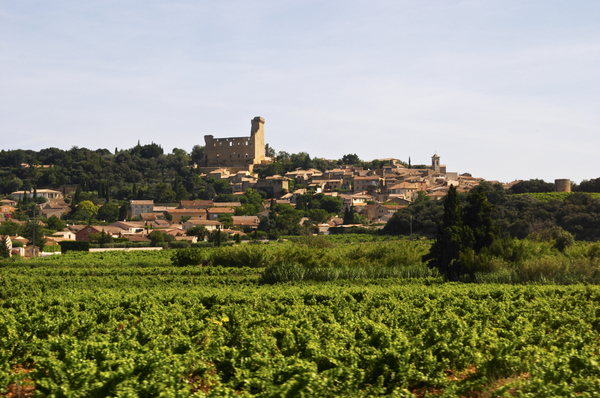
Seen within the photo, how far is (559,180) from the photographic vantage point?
3068 inches

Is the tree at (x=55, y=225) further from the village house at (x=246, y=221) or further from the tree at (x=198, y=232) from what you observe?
the village house at (x=246, y=221)

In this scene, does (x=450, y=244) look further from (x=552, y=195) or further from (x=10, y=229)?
(x=10, y=229)

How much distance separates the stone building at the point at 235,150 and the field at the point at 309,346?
113 meters

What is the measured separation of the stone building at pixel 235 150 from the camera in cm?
12950

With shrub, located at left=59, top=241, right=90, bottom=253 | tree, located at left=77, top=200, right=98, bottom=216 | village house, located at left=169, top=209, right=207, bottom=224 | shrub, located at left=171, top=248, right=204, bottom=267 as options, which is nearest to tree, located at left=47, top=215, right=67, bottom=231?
tree, located at left=77, top=200, right=98, bottom=216

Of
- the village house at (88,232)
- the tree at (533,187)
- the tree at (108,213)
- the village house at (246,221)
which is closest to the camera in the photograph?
the village house at (88,232)

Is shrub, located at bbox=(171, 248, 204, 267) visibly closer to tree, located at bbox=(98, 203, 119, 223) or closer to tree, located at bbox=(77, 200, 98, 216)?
tree, located at bbox=(98, 203, 119, 223)

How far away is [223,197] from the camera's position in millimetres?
102250

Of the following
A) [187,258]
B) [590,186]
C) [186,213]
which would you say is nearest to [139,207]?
[186,213]

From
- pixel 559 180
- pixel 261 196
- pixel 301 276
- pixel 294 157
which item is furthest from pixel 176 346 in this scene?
pixel 294 157

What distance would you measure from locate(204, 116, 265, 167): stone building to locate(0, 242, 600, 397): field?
370 feet

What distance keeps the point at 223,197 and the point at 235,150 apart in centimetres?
3013

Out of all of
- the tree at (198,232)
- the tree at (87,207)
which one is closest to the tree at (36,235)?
the tree at (198,232)

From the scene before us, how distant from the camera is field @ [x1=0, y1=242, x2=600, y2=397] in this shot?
7.22 metres
